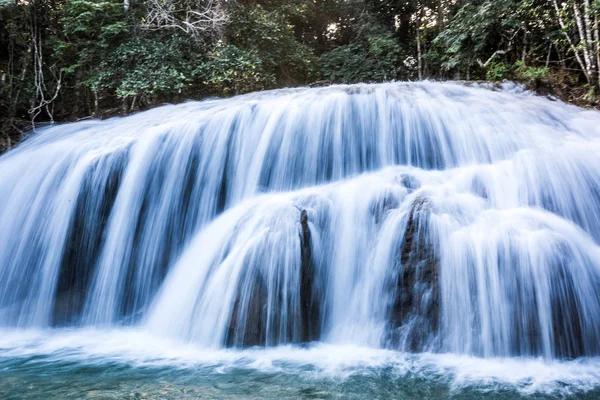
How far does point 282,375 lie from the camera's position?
319cm

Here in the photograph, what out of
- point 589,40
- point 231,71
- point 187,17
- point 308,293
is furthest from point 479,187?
point 187,17

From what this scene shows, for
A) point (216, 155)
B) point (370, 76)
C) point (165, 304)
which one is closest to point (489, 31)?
point (370, 76)

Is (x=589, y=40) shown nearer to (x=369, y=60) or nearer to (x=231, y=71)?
(x=369, y=60)

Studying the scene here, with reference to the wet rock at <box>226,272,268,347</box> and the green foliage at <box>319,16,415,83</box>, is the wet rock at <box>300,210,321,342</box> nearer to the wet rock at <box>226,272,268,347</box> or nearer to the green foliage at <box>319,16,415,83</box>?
the wet rock at <box>226,272,268,347</box>

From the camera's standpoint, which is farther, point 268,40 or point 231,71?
point 268,40

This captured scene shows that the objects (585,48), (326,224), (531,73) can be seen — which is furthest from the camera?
(531,73)

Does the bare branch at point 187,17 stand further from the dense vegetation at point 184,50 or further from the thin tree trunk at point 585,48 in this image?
the thin tree trunk at point 585,48

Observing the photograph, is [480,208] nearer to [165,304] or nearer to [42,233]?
[165,304]

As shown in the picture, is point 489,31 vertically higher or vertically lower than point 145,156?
higher

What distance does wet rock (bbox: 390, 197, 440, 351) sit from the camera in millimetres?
3596

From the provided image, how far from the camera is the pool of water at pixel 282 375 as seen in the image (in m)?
2.87

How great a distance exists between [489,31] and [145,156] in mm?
8141

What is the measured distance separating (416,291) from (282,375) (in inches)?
54.1

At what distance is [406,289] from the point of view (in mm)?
3787
